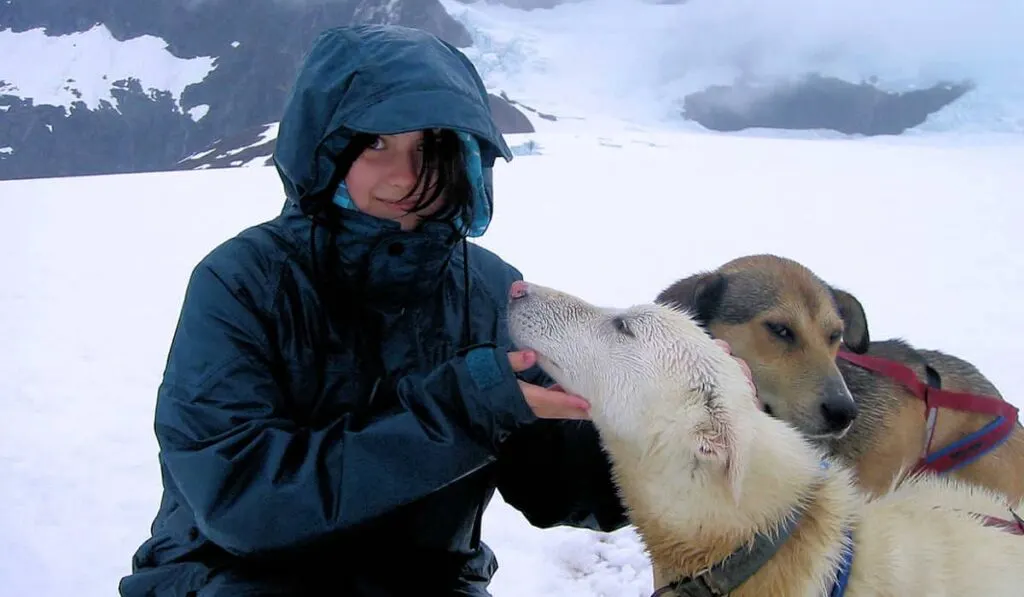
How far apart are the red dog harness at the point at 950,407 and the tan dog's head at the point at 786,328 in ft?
0.55

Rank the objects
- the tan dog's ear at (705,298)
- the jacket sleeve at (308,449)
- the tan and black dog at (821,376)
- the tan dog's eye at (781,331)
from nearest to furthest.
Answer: the jacket sleeve at (308,449) → the tan and black dog at (821,376) → the tan dog's eye at (781,331) → the tan dog's ear at (705,298)

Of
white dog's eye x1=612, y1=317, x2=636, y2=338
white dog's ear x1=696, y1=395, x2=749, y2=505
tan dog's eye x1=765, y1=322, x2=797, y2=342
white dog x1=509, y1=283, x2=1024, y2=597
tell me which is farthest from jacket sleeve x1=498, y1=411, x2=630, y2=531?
tan dog's eye x1=765, y1=322, x2=797, y2=342

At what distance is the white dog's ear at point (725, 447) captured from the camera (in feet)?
6.00

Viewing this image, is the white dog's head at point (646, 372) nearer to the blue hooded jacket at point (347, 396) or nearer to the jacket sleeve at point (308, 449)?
the blue hooded jacket at point (347, 396)

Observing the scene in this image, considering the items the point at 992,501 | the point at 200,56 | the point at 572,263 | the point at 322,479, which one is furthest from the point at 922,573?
the point at 200,56

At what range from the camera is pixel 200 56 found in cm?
10638

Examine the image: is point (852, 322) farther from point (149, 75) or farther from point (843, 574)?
point (149, 75)

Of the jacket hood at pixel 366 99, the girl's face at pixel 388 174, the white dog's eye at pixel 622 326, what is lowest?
the white dog's eye at pixel 622 326

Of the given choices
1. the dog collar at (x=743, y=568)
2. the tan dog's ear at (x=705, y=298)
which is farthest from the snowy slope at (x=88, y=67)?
the dog collar at (x=743, y=568)

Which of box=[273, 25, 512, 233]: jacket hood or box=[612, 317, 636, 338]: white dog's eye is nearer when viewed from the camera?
box=[273, 25, 512, 233]: jacket hood

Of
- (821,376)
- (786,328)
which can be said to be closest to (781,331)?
(786,328)

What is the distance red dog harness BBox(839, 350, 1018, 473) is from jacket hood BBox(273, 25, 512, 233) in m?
2.15

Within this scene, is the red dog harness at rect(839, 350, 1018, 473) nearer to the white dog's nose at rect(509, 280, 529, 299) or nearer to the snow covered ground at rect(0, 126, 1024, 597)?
the snow covered ground at rect(0, 126, 1024, 597)

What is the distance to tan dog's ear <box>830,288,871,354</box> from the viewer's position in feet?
10.6
